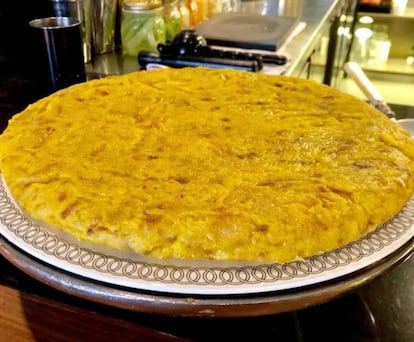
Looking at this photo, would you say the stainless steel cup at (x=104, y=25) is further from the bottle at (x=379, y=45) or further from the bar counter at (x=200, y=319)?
the bottle at (x=379, y=45)

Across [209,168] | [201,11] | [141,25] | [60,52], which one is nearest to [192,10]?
[201,11]

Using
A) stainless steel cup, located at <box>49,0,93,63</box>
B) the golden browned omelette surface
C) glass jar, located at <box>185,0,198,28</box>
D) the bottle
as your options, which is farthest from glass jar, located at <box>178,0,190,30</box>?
the bottle

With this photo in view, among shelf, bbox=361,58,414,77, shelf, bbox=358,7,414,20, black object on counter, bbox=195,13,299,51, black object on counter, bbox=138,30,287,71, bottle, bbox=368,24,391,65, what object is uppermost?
black object on counter, bbox=138,30,287,71

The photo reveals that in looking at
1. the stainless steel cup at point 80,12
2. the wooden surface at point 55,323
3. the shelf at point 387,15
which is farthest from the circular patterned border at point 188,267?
the shelf at point 387,15

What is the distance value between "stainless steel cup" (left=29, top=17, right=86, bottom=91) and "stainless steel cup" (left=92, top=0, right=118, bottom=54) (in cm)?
26

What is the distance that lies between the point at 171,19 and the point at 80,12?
11.9 inches

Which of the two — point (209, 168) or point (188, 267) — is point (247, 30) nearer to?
point (209, 168)

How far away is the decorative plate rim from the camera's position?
1.49 ft

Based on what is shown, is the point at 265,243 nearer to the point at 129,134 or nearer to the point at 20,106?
the point at 129,134

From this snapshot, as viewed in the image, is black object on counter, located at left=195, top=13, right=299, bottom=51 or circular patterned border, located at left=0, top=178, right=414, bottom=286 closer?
circular patterned border, located at left=0, top=178, right=414, bottom=286

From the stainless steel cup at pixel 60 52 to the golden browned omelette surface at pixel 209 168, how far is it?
0.31m

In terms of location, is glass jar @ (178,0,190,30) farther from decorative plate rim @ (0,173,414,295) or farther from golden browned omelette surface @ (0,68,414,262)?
decorative plate rim @ (0,173,414,295)

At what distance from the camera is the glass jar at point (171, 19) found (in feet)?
4.81

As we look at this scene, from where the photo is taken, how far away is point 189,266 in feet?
1.56
